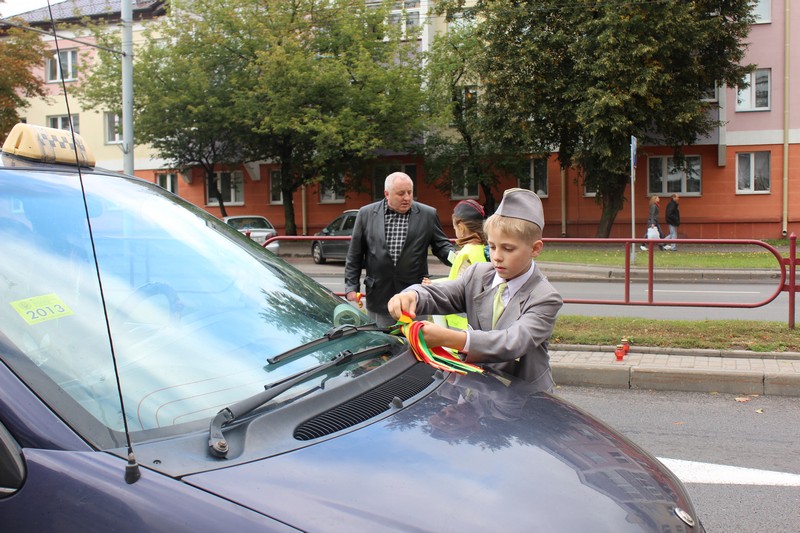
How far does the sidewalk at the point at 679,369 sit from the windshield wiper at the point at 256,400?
3.46m

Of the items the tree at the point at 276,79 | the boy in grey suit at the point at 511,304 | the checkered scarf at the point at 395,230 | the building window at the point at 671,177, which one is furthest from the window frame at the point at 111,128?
the boy in grey suit at the point at 511,304

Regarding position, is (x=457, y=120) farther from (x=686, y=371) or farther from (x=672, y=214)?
(x=686, y=371)

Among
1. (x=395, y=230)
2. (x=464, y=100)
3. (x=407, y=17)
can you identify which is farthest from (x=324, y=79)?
(x=395, y=230)

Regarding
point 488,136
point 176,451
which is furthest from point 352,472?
point 488,136

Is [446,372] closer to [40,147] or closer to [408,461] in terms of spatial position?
[408,461]

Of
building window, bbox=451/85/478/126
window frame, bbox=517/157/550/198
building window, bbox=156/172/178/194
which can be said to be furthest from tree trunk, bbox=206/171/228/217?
window frame, bbox=517/157/550/198

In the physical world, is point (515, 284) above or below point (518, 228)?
below

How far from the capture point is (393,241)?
503 centimetres

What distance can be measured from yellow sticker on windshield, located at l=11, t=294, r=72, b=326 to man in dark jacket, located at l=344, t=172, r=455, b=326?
3.06 metres

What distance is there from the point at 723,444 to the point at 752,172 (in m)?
27.9

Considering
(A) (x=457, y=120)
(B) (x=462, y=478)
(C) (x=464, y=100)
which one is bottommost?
(B) (x=462, y=478)

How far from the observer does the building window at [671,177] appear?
29828 mm

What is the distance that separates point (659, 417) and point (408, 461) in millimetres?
4363

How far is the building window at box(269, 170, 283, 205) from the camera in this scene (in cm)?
3428
